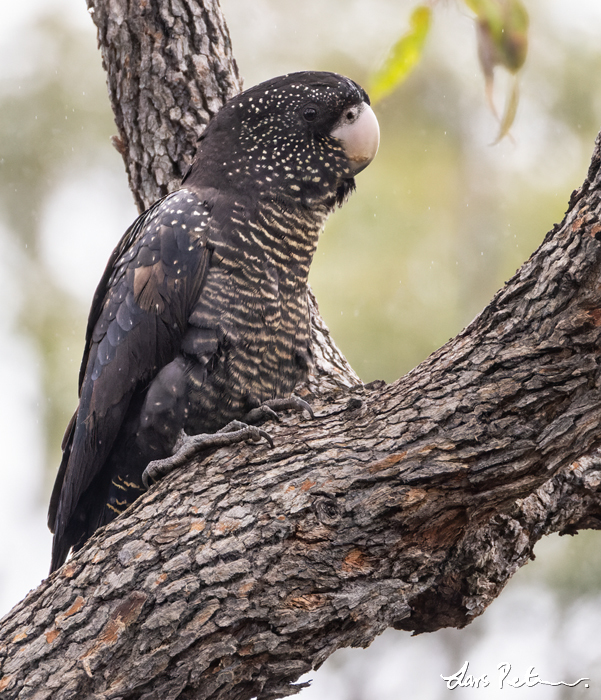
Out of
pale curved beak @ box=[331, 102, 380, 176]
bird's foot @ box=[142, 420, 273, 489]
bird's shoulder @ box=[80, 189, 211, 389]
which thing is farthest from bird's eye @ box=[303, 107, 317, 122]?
bird's foot @ box=[142, 420, 273, 489]

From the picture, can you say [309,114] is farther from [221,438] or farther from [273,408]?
[221,438]

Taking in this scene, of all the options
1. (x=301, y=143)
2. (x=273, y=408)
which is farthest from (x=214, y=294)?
(x=301, y=143)

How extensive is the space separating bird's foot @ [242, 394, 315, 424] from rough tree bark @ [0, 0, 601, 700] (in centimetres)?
27

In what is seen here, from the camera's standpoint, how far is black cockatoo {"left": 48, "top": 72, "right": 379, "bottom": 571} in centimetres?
276

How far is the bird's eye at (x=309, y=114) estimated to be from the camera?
304 centimetres

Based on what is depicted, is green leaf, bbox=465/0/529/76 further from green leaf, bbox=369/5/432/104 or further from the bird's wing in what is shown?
the bird's wing

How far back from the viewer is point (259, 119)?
123 inches

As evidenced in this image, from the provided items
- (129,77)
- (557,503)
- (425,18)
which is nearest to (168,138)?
(129,77)

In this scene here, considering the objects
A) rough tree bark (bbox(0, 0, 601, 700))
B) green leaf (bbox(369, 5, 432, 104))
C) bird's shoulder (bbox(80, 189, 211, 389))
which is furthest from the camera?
green leaf (bbox(369, 5, 432, 104))

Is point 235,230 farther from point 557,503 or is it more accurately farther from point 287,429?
point 557,503

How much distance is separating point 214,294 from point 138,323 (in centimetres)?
35

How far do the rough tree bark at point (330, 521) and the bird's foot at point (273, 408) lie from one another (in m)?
0.27

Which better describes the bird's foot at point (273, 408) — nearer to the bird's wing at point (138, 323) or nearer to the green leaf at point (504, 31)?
the bird's wing at point (138, 323)

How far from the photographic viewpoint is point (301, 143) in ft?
10.00
